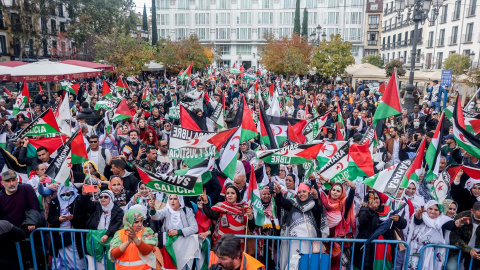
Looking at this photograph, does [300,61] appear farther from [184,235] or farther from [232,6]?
[232,6]

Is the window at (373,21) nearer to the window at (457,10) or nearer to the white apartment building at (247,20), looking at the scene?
the white apartment building at (247,20)

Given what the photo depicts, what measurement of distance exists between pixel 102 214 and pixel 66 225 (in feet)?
1.86

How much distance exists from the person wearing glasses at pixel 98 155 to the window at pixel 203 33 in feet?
213

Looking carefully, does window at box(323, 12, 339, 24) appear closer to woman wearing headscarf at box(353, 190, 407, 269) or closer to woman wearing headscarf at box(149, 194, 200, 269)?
woman wearing headscarf at box(353, 190, 407, 269)

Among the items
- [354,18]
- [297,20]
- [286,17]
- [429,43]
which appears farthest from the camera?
[286,17]

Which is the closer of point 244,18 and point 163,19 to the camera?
point 244,18

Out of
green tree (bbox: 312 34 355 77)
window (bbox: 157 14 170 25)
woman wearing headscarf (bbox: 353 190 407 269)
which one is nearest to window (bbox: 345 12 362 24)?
window (bbox: 157 14 170 25)

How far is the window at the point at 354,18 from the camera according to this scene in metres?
65.2

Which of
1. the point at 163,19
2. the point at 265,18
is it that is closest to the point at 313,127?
the point at 265,18

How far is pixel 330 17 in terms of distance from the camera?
66.0 m

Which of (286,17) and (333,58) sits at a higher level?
(286,17)

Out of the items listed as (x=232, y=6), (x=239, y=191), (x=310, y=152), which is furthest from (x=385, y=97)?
(x=232, y=6)

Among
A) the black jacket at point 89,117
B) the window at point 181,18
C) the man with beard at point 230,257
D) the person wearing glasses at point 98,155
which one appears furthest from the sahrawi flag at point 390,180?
the window at point 181,18

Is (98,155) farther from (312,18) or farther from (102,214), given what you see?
(312,18)
